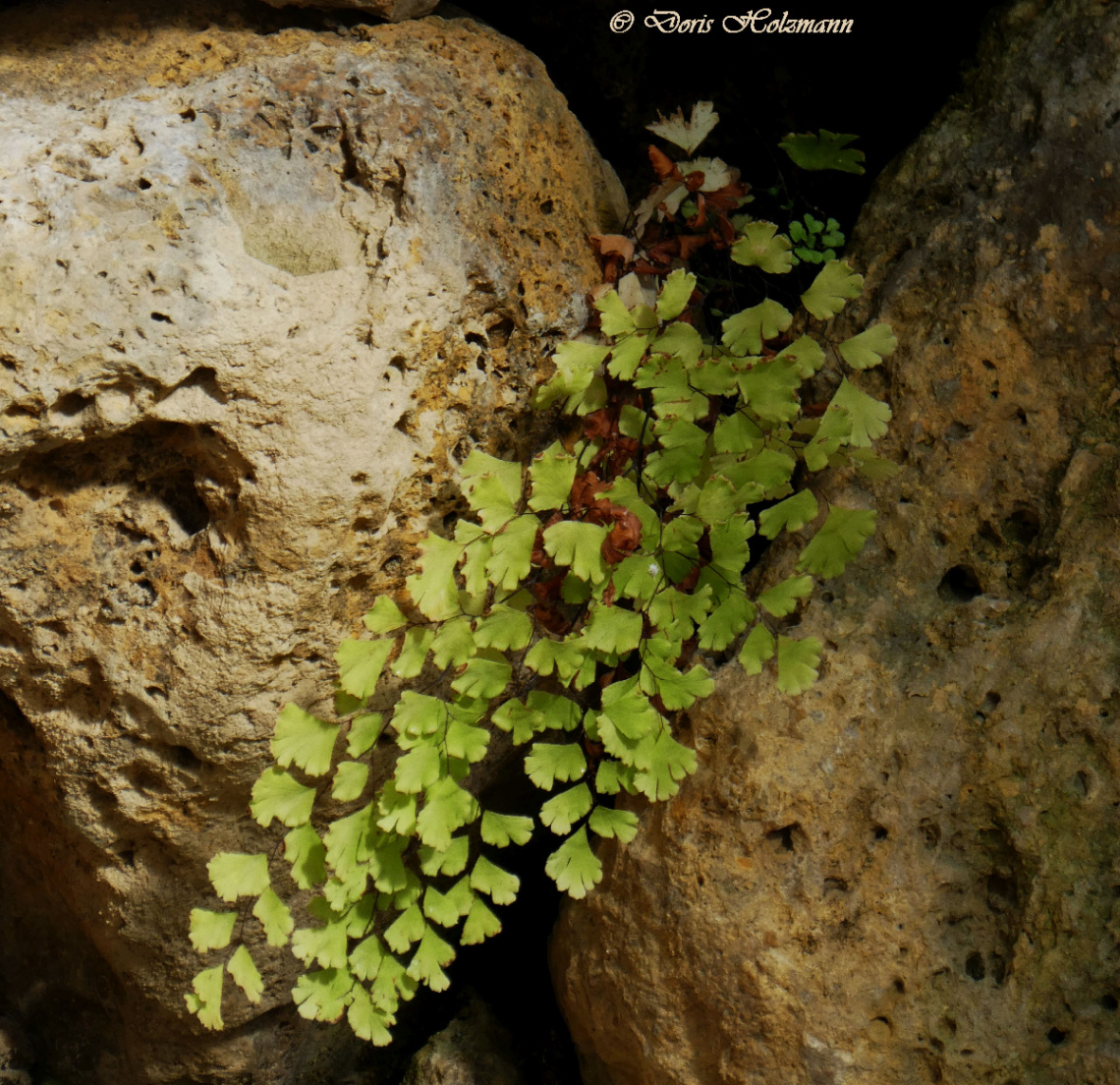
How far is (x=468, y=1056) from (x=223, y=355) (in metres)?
1.94

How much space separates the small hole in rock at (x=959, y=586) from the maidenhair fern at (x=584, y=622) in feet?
0.71

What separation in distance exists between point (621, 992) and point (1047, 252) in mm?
1856

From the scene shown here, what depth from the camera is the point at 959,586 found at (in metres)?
2.17

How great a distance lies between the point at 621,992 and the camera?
220 cm

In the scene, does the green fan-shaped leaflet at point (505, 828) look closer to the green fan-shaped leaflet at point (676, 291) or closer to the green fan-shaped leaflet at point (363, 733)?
the green fan-shaped leaflet at point (363, 733)

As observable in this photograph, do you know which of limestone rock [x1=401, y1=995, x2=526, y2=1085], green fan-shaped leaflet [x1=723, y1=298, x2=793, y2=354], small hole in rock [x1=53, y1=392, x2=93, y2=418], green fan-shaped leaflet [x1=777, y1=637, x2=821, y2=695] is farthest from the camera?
limestone rock [x1=401, y1=995, x2=526, y2=1085]

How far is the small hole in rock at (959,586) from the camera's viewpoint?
2.14m

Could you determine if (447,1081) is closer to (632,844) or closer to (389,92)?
(632,844)

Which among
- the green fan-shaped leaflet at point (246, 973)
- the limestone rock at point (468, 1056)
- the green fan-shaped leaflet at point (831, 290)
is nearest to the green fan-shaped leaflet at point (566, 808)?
the green fan-shaped leaflet at point (246, 973)

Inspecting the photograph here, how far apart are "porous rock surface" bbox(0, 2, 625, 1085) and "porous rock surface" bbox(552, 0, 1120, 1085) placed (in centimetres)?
84

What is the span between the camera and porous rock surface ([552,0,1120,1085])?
198 centimetres

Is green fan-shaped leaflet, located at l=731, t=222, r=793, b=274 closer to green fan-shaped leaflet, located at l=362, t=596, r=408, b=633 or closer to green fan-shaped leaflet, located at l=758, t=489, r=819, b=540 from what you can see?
green fan-shaped leaflet, located at l=758, t=489, r=819, b=540

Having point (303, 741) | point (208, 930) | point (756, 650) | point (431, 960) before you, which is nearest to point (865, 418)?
point (756, 650)

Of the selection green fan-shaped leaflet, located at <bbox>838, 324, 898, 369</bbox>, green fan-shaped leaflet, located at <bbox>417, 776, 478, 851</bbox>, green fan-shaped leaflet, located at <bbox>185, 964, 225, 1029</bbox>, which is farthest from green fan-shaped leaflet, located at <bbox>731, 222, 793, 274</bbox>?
green fan-shaped leaflet, located at <bbox>185, 964, 225, 1029</bbox>
